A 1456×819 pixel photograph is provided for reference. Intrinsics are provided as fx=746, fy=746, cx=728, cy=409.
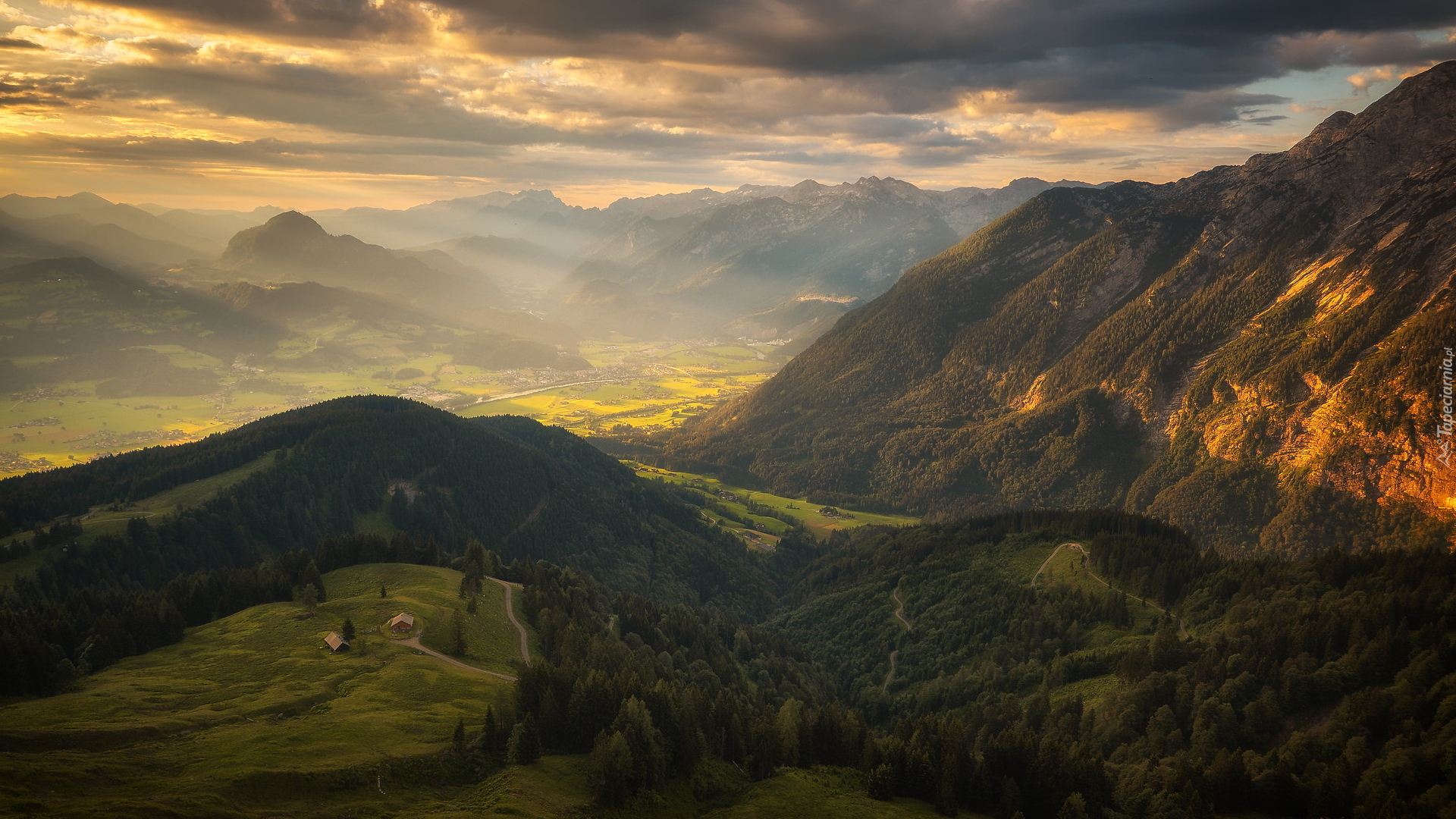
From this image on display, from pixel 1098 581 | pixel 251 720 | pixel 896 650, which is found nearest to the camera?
pixel 251 720

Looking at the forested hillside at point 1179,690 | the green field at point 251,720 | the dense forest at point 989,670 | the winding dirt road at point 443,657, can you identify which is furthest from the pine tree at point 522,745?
the forested hillside at point 1179,690

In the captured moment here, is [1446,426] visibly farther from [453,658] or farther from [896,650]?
[453,658]

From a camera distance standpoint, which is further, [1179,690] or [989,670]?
[989,670]

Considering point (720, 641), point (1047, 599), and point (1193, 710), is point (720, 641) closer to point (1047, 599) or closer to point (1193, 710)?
point (1047, 599)

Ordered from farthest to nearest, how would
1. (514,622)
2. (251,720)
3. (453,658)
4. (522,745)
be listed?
(514,622) < (453,658) < (251,720) < (522,745)

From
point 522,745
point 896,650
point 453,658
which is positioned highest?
point 522,745

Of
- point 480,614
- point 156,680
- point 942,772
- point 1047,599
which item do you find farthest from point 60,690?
point 1047,599

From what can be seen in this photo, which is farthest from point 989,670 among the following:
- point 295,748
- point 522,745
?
point 295,748

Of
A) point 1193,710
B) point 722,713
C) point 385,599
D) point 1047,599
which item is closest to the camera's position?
point 722,713

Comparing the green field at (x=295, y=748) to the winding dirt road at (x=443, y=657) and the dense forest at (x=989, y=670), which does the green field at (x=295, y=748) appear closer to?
the winding dirt road at (x=443, y=657)

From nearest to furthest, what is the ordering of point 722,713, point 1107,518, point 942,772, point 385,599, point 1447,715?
point 1447,715
point 942,772
point 722,713
point 385,599
point 1107,518

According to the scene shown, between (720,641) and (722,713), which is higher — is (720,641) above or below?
below
